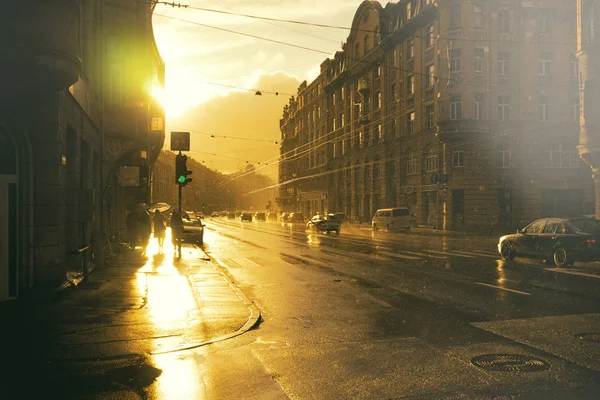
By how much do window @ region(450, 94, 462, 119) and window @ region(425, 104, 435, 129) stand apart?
3.20 meters

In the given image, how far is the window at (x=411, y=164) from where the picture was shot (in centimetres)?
5275

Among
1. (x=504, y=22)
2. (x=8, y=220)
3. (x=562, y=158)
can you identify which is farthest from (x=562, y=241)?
(x=504, y=22)

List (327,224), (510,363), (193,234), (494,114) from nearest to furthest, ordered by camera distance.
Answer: (510,363), (193,234), (494,114), (327,224)

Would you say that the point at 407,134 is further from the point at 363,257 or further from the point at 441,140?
the point at 363,257

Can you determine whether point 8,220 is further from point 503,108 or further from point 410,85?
point 410,85

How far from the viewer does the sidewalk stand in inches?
242

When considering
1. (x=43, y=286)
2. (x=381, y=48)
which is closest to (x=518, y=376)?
(x=43, y=286)

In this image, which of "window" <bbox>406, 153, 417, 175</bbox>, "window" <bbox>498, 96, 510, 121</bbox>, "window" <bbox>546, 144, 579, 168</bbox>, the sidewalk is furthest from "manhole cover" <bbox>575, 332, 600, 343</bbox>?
"window" <bbox>406, 153, 417, 175</bbox>

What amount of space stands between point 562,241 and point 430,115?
1329 inches

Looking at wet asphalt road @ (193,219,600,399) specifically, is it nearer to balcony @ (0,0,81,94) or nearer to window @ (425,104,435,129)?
balcony @ (0,0,81,94)

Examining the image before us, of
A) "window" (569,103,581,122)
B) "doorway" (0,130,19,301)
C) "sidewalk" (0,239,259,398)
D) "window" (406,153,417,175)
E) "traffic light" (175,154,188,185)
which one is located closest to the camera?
"sidewalk" (0,239,259,398)

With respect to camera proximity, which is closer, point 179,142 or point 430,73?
point 179,142

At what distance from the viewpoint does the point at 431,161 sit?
4947cm

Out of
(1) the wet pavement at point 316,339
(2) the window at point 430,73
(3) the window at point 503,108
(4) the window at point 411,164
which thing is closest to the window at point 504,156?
(3) the window at point 503,108
